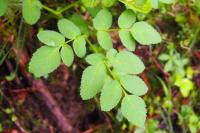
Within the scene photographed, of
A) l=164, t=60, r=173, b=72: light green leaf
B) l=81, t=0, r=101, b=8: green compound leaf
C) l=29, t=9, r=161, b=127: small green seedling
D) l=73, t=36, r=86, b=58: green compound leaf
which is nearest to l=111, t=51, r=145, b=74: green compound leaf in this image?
l=29, t=9, r=161, b=127: small green seedling

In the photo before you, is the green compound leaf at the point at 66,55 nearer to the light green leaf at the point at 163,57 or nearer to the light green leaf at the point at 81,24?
the light green leaf at the point at 81,24

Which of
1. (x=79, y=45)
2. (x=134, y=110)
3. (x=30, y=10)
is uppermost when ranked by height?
(x=30, y=10)

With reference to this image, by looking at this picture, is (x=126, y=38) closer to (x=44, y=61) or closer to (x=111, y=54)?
(x=111, y=54)

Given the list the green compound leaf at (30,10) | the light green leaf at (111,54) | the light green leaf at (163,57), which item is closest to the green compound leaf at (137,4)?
the light green leaf at (111,54)

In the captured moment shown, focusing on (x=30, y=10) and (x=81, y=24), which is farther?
(x=81, y=24)

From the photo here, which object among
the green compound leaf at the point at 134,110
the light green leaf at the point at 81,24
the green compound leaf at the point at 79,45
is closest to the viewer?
the green compound leaf at the point at 134,110

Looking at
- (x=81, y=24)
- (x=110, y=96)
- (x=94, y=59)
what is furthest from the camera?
(x=81, y=24)

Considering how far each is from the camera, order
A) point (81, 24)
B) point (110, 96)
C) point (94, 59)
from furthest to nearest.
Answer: point (81, 24) < point (94, 59) < point (110, 96)

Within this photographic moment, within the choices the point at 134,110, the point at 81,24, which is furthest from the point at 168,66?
the point at 134,110
